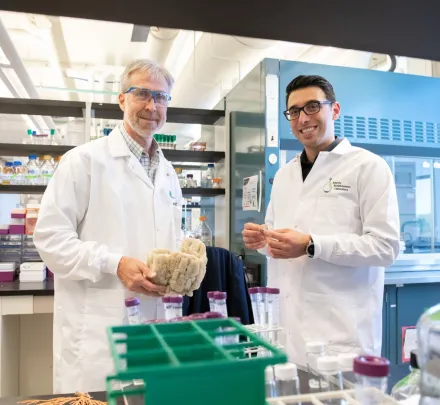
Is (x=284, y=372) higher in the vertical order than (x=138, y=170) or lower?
lower

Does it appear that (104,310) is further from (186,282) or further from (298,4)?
(298,4)

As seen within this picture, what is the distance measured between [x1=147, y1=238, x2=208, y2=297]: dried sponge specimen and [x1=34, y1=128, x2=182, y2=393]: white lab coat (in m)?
0.31

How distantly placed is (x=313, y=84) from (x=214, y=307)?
1.15 m

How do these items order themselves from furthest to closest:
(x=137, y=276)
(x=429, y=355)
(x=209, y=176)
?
1. (x=209, y=176)
2. (x=137, y=276)
3. (x=429, y=355)

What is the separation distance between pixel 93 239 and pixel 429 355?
4.01 ft

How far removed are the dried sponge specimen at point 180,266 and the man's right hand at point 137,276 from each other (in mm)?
47

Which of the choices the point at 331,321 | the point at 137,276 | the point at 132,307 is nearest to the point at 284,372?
the point at 132,307

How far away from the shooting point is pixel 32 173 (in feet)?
9.94

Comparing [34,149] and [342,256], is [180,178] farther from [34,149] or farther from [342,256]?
[342,256]

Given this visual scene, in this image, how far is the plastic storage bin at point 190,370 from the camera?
1.41 feet

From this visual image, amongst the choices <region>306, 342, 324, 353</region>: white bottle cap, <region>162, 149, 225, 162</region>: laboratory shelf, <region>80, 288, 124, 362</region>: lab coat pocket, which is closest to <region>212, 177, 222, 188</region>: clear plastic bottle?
<region>162, 149, 225, 162</region>: laboratory shelf

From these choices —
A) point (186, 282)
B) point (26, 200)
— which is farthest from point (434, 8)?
point (26, 200)

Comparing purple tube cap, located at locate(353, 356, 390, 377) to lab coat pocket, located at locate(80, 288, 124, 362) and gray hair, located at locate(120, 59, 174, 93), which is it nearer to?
lab coat pocket, located at locate(80, 288, 124, 362)

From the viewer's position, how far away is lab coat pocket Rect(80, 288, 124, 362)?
1.50m
